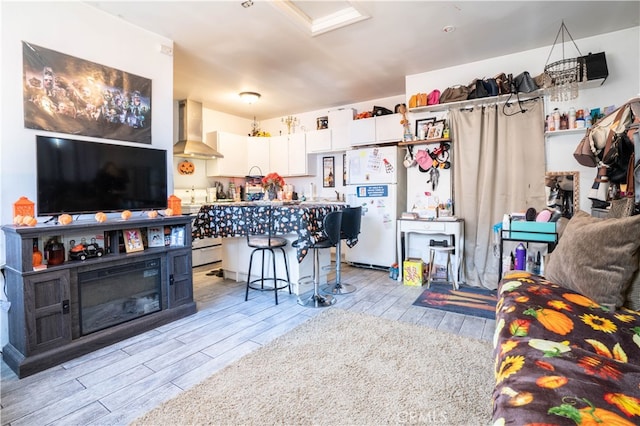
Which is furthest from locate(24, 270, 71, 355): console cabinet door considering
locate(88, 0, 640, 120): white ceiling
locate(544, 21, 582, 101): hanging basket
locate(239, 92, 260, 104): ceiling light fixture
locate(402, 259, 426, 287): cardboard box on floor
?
locate(544, 21, 582, 101): hanging basket

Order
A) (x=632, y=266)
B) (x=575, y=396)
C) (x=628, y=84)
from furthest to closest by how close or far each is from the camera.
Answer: (x=628, y=84), (x=632, y=266), (x=575, y=396)

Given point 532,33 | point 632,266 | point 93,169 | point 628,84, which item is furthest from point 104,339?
point 628,84

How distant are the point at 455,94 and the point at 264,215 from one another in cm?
269

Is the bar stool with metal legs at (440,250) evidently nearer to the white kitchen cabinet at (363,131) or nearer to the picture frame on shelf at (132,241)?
the white kitchen cabinet at (363,131)

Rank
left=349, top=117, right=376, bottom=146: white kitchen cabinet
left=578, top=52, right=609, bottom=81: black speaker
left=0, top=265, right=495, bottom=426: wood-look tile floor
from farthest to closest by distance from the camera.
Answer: left=349, top=117, right=376, bottom=146: white kitchen cabinet
left=578, top=52, right=609, bottom=81: black speaker
left=0, top=265, right=495, bottom=426: wood-look tile floor

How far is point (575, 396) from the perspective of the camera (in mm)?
905

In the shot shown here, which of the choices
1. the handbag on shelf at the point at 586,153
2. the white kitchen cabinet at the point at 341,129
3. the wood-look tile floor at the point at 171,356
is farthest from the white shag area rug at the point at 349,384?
the white kitchen cabinet at the point at 341,129

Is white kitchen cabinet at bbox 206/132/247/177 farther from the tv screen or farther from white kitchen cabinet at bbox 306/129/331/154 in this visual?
the tv screen

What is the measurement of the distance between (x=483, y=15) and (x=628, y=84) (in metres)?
1.68

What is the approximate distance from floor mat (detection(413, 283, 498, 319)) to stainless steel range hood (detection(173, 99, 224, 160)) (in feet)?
13.0

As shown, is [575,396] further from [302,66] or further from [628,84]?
[302,66]

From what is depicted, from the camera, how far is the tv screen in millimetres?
2211

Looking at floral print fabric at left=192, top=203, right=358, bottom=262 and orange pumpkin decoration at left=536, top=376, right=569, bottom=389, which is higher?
floral print fabric at left=192, top=203, right=358, bottom=262

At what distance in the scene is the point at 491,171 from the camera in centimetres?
371
